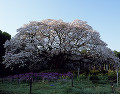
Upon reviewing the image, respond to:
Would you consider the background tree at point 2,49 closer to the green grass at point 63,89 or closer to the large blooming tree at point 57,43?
the large blooming tree at point 57,43

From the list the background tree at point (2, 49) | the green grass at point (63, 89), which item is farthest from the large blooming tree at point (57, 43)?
the green grass at point (63, 89)

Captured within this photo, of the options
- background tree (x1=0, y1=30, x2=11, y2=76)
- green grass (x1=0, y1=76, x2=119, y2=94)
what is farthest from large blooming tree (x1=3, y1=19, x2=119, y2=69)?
green grass (x1=0, y1=76, x2=119, y2=94)

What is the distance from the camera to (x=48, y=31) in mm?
18969

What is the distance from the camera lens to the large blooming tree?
18281 millimetres

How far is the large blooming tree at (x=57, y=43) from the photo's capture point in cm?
1828

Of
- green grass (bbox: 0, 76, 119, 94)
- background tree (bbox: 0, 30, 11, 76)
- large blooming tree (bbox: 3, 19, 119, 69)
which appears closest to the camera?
green grass (bbox: 0, 76, 119, 94)

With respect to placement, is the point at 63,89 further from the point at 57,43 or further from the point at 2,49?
the point at 2,49

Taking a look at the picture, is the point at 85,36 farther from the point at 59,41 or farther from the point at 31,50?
the point at 31,50

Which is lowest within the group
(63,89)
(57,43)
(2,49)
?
(63,89)

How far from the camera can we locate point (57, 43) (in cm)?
2002

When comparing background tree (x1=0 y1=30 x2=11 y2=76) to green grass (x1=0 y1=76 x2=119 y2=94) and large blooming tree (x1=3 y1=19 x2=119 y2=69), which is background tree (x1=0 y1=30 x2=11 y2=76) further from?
→ green grass (x1=0 y1=76 x2=119 y2=94)

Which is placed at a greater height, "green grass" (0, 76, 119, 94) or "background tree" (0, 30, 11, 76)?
"background tree" (0, 30, 11, 76)

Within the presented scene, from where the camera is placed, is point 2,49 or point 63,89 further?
point 2,49

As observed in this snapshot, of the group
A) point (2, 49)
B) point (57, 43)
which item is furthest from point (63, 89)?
point (2, 49)
